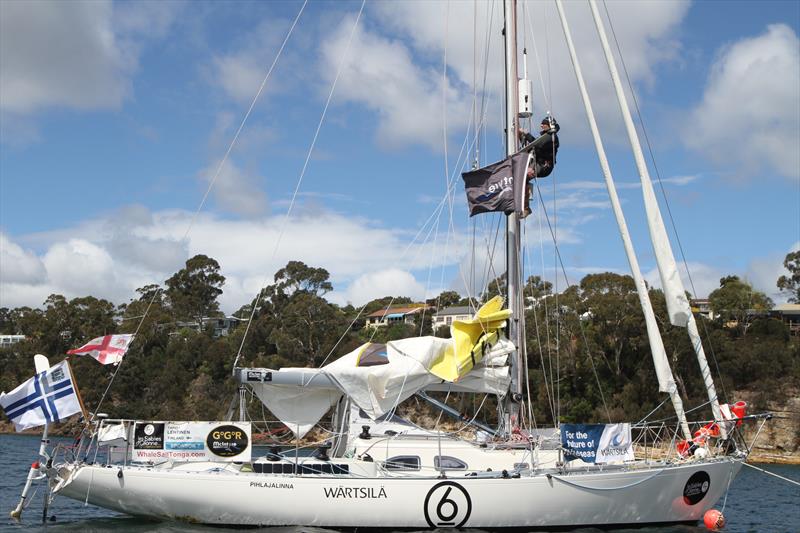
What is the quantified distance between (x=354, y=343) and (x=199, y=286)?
128ft

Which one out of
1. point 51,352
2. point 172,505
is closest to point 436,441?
point 172,505

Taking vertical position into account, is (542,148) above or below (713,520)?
above

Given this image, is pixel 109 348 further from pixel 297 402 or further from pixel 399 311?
pixel 399 311

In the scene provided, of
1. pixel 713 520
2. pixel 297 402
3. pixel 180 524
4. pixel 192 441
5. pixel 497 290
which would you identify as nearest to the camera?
pixel 180 524

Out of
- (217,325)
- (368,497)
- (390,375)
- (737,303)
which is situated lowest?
(368,497)

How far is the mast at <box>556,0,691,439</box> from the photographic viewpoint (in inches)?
716

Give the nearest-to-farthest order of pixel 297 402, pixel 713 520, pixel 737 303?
pixel 713 520, pixel 297 402, pixel 737 303

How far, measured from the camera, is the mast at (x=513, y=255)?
20.9m

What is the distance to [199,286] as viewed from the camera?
99750mm

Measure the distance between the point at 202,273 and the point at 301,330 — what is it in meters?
34.5

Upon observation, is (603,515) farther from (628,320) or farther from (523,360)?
(628,320)

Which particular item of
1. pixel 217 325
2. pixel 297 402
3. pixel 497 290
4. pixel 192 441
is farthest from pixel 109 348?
pixel 217 325

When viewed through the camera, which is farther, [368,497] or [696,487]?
[696,487]

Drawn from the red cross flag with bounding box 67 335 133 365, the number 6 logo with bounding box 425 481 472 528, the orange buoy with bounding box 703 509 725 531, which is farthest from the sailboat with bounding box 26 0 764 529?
the red cross flag with bounding box 67 335 133 365
